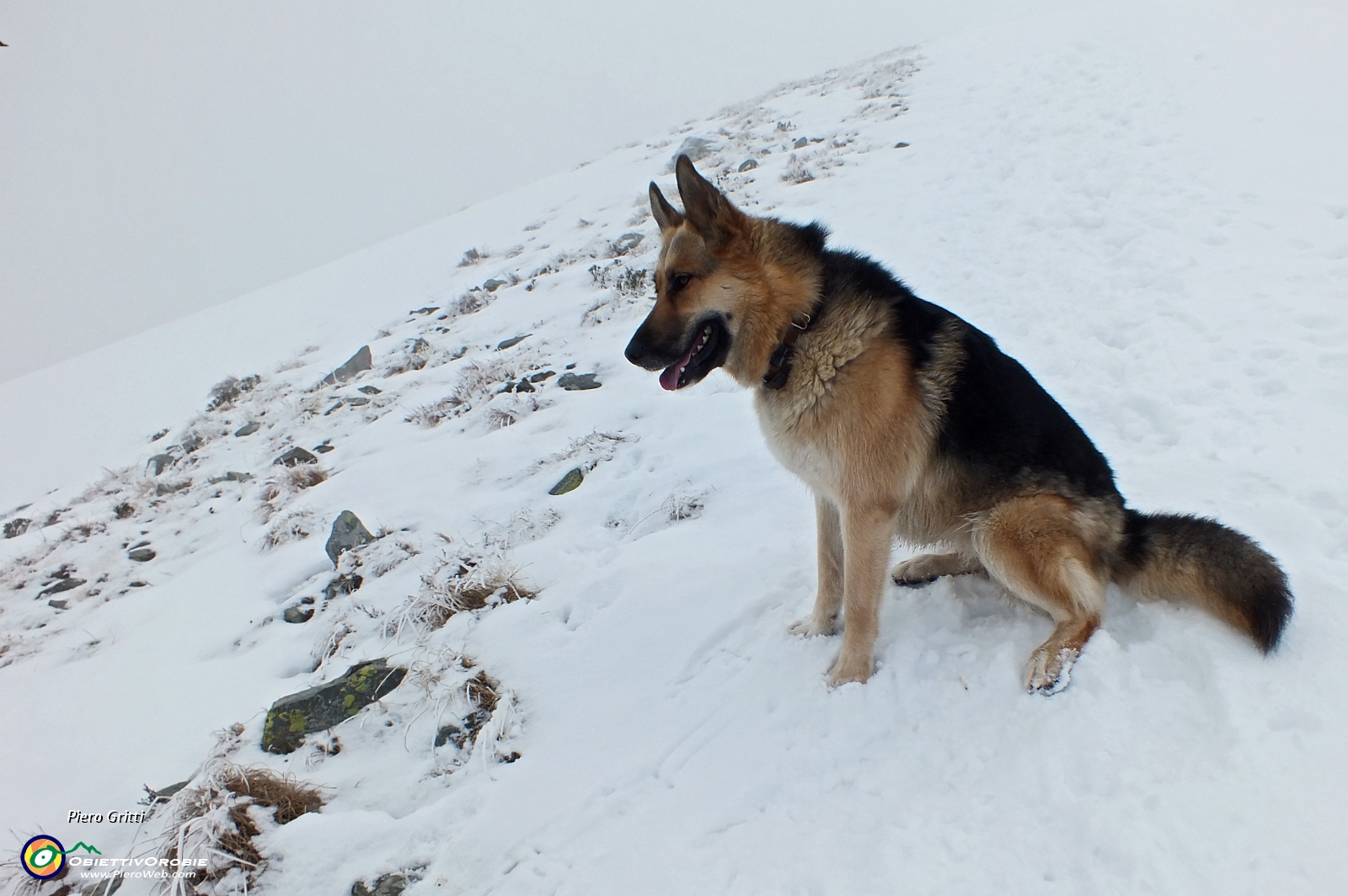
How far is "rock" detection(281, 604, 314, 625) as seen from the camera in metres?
4.55

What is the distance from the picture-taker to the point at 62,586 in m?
6.55

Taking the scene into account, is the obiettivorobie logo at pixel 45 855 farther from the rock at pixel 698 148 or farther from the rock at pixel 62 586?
the rock at pixel 698 148

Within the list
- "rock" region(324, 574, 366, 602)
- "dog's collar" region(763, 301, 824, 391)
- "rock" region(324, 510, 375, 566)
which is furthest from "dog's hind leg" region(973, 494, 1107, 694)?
"rock" region(324, 510, 375, 566)

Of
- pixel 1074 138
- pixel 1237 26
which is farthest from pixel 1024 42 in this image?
pixel 1074 138

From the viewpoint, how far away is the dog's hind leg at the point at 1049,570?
2.58m

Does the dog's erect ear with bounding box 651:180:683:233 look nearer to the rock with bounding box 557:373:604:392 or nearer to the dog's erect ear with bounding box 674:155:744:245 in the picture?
the dog's erect ear with bounding box 674:155:744:245

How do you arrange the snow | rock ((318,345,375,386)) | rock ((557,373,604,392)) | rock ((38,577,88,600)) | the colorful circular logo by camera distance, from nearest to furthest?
the snow → the colorful circular logo → rock ((38,577,88,600)) → rock ((557,373,604,392)) → rock ((318,345,375,386))

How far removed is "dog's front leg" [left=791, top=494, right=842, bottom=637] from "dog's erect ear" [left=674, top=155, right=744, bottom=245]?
1.42 meters

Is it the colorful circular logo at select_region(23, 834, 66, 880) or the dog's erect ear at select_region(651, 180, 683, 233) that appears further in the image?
the dog's erect ear at select_region(651, 180, 683, 233)

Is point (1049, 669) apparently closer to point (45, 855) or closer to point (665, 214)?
point (665, 214)

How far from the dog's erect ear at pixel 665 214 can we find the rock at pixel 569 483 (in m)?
2.44

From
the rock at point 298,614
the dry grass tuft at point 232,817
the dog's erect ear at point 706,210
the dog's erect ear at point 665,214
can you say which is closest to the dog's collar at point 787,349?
the dog's erect ear at point 706,210

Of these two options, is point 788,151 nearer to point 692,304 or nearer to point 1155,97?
point 1155,97

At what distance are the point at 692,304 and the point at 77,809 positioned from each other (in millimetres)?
4008
